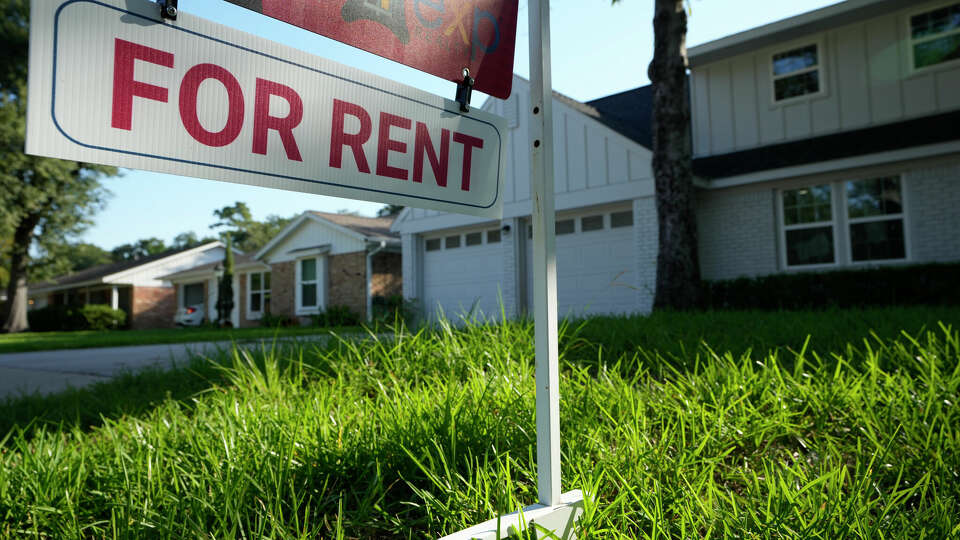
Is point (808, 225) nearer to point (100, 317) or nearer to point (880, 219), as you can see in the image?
point (880, 219)

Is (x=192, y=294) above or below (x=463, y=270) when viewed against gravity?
below

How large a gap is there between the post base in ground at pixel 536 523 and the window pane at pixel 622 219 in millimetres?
10773

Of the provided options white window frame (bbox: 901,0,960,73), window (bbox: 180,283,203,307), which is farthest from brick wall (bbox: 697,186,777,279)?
window (bbox: 180,283,203,307)

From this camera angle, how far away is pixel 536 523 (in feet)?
4.83

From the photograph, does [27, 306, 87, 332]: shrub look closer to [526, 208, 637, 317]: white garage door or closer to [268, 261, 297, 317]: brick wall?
[268, 261, 297, 317]: brick wall

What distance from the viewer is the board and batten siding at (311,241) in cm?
1848

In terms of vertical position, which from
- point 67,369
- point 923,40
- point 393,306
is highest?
point 923,40

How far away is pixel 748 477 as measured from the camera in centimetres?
199

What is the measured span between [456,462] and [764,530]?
3.01 ft

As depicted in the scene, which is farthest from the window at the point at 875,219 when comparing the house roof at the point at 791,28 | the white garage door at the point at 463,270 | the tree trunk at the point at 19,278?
the tree trunk at the point at 19,278

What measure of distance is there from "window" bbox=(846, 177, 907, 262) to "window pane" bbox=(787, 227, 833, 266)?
1.17ft

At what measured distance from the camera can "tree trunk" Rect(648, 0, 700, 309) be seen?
318 inches

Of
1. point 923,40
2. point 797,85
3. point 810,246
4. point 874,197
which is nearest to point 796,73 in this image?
point 797,85

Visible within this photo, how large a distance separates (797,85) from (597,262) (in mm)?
4985
